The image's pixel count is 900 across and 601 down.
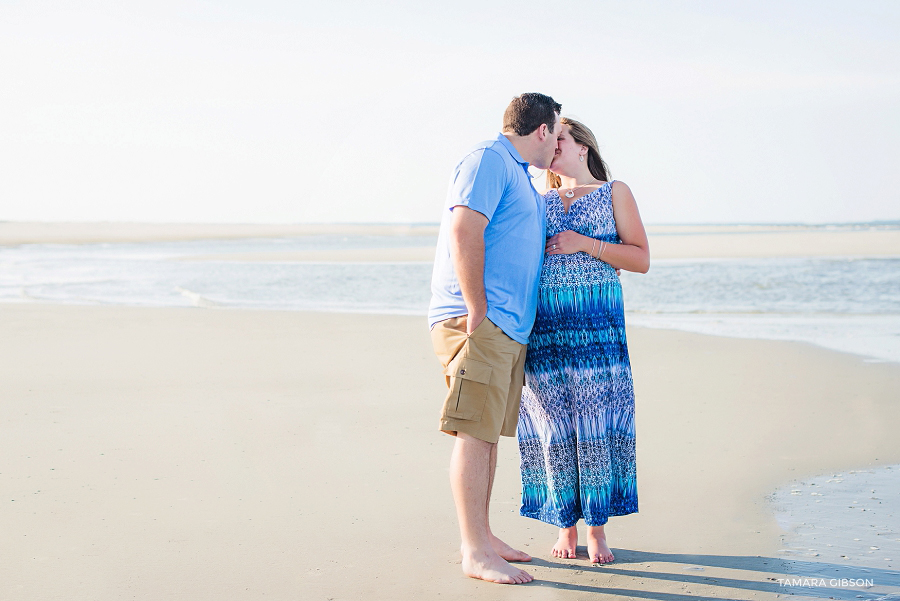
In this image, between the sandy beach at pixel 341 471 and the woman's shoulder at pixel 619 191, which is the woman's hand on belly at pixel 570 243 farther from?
the sandy beach at pixel 341 471

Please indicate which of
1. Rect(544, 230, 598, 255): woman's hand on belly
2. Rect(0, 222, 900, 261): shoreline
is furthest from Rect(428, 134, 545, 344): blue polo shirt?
Rect(0, 222, 900, 261): shoreline

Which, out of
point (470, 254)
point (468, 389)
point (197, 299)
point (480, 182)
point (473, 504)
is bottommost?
point (197, 299)

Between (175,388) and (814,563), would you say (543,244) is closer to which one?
(814,563)

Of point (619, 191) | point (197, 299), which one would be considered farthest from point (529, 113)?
point (197, 299)

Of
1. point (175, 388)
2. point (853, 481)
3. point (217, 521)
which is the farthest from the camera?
point (175, 388)

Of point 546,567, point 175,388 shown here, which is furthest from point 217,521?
point 175,388

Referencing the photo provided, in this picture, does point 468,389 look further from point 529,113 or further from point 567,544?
point 529,113

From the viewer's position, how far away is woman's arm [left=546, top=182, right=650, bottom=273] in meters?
3.20

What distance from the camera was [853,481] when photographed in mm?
4059

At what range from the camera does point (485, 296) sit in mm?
3002

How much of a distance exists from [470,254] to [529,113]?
63 cm

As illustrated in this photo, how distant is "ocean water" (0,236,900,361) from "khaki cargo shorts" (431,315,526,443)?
5.95 m

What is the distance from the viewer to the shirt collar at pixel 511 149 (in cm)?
309

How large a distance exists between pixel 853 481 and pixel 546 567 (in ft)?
6.10
